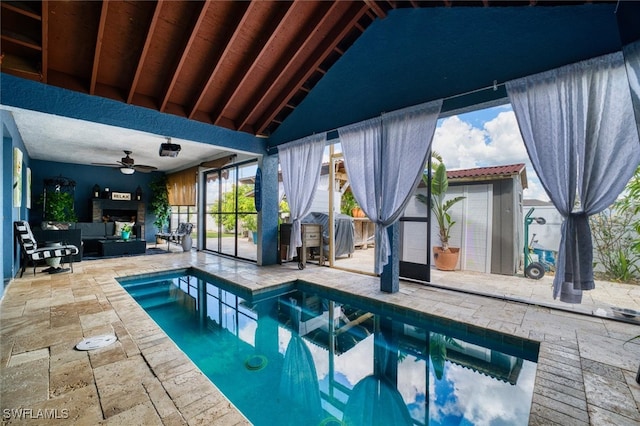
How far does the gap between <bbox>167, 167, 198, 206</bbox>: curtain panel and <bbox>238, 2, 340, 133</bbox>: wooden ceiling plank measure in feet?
13.7

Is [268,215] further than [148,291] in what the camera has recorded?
Yes

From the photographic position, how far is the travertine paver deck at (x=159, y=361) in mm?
1667

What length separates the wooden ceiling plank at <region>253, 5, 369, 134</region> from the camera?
381 cm

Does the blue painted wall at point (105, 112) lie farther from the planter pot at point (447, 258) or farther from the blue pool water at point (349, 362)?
the planter pot at point (447, 258)

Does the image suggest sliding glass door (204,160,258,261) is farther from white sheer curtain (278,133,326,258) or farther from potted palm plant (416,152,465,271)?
potted palm plant (416,152,465,271)

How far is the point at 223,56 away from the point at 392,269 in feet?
13.1

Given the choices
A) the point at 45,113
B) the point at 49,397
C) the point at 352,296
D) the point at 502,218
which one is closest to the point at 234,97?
the point at 45,113

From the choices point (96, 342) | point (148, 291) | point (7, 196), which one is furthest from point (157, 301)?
point (7, 196)

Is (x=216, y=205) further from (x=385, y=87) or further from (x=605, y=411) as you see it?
(x=605, y=411)

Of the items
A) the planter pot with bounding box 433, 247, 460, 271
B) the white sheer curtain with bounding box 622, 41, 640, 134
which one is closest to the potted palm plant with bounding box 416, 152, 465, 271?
the planter pot with bounding box 433, 247, 460, 271

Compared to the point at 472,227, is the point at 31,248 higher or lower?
lower

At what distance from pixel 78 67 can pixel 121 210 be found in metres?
7.64

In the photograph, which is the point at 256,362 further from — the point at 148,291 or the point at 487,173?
the point at 487,173

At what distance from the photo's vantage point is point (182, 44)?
12.0ft
